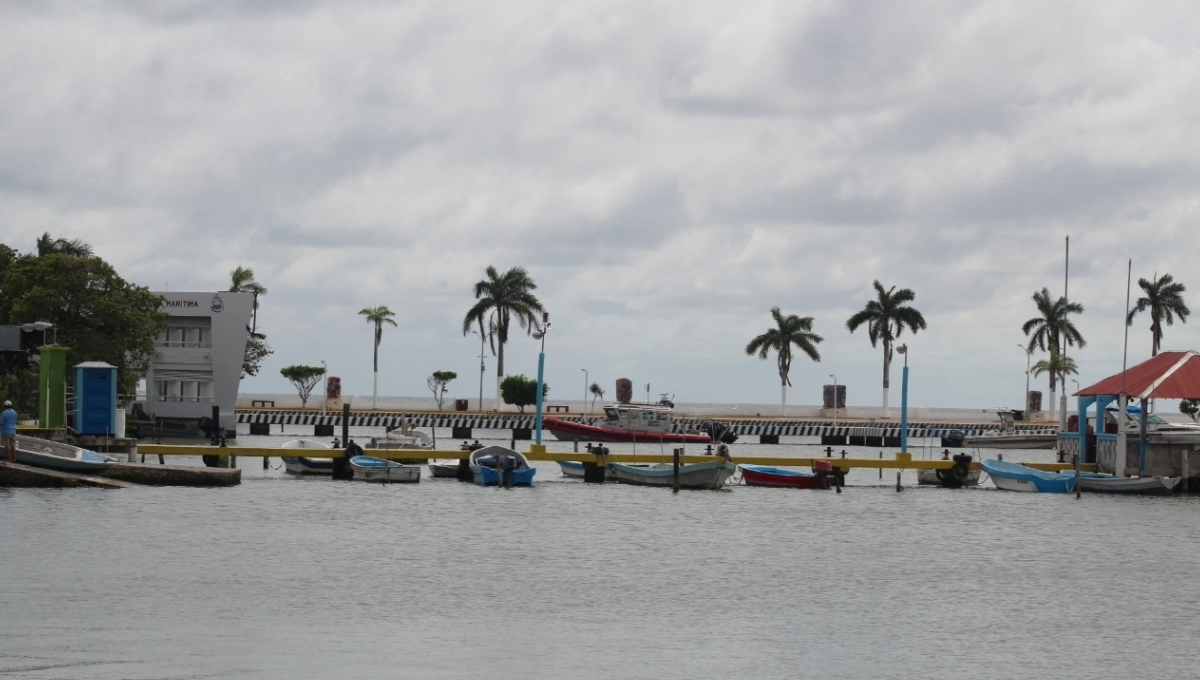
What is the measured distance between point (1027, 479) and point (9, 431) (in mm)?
44497

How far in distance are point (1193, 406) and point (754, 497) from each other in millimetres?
65175

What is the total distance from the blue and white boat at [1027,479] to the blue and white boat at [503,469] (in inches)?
877

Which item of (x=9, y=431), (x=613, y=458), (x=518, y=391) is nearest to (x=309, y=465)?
(x=613, y=458)

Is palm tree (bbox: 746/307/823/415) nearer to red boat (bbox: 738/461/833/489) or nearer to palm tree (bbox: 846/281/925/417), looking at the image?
palm tree (bbox: 846/281/925/417)

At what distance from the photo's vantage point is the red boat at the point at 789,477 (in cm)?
6931

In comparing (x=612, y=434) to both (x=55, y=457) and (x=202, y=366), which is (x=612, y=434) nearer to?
(x=202, y=366)

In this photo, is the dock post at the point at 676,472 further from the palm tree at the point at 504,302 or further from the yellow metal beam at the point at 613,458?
the palm tree at the point at 504,302

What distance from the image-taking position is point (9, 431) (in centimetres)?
5281

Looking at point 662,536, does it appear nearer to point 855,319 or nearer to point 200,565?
point 200,565

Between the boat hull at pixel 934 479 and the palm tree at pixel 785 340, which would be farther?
the palm tree at pixel 785 340

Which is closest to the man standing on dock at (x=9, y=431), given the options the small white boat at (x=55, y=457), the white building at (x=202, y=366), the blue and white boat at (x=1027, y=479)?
the small white boat at (x=55, y=457)

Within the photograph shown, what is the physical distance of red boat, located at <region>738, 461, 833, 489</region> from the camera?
227ft

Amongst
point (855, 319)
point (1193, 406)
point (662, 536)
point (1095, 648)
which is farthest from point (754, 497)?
point (855, 319)

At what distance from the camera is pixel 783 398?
147 meters
